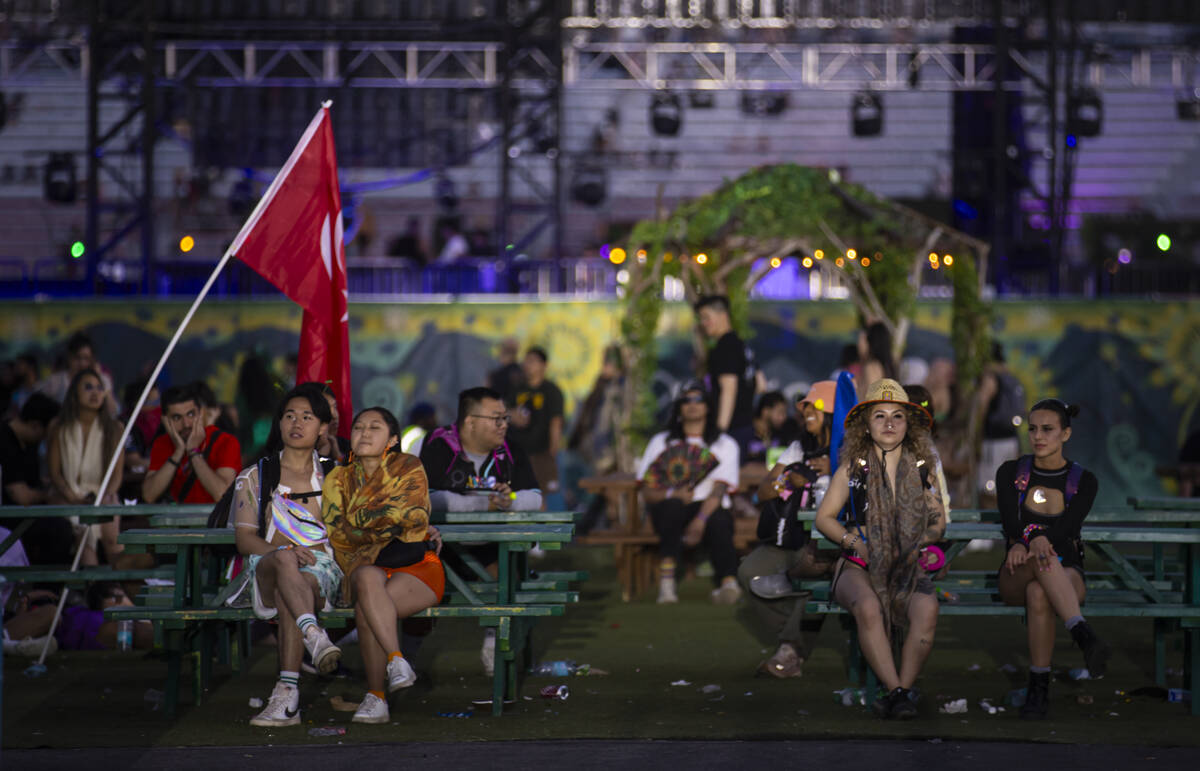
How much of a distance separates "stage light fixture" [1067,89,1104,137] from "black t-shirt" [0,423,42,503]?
17911 mm

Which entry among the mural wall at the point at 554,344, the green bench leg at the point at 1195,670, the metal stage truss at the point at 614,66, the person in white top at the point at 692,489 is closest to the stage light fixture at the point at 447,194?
the metal stage truss at the point at 614,66

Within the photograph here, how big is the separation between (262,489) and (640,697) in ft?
6.69

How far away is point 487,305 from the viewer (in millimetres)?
14430

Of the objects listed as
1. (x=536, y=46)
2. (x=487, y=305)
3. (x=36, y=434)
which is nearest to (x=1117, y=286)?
(x=536, y=46)

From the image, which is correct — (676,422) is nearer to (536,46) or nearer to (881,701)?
(881,701)

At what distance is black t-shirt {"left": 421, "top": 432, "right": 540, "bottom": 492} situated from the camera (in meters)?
7.86

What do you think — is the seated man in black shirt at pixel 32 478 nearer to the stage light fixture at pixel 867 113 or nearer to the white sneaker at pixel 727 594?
the white sneaker at pixel 727 594

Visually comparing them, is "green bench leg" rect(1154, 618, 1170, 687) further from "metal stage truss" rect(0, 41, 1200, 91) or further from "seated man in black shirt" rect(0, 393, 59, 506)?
"metal stage truss" rect(0, 41, 1200, 91)

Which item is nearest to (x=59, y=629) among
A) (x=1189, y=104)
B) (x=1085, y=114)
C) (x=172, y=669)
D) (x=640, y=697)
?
(x=172, y=669)

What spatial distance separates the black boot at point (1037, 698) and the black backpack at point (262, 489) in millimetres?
3364

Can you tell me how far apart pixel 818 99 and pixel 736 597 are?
727 inches

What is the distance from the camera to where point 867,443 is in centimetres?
679

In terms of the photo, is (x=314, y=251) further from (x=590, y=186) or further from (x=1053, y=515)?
(x=590, y=186)

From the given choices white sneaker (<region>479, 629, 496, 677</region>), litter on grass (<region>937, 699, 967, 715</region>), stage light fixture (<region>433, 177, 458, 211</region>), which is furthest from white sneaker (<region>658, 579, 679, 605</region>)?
stage light fixture (<region>433, 177, 458, 211</region>)
